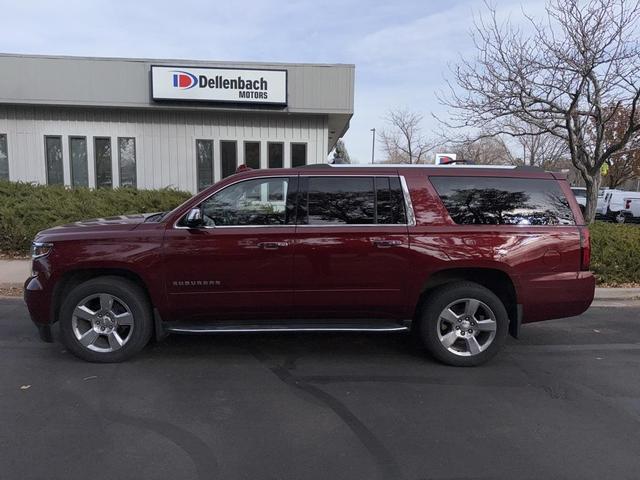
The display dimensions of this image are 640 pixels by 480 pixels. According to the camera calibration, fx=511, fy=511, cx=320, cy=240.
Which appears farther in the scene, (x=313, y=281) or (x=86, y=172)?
(x=86, y=172)

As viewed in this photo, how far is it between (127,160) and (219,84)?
145 inches

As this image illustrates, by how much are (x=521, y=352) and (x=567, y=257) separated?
45.1 inches

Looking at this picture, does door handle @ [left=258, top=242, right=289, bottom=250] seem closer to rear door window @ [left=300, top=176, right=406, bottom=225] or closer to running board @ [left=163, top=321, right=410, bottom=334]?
rear door window @ [left=300, top=176, right=406, bottom=225]

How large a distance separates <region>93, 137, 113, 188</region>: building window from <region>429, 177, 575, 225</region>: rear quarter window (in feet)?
41.1

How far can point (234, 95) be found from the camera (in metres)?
13.7

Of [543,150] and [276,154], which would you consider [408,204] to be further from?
[543,150]

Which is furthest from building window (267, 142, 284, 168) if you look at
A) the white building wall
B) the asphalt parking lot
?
the asphalt parking lot

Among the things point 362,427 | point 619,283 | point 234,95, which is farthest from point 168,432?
point 234,95

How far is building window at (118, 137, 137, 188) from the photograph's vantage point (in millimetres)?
14820

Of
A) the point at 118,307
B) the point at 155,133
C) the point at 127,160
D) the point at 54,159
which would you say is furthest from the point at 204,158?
the point at 118,307

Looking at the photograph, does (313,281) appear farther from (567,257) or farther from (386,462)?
(567,257)

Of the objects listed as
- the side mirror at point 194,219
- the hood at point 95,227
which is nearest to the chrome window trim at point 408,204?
the side mirror at point 194,219

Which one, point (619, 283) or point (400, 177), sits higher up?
point (400, 177)

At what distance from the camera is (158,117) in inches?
577
